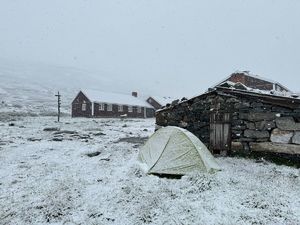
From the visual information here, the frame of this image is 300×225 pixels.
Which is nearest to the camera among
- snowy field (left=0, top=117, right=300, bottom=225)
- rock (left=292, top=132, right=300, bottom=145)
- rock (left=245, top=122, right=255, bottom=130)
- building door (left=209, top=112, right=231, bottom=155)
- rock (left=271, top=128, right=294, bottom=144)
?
snowy field (left=0, top=117, right=300, bottom=225)

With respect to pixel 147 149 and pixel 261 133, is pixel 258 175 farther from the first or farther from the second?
pixel 147 149

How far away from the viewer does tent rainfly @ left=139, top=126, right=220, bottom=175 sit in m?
8.35

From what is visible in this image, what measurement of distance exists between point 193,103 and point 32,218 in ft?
28.2

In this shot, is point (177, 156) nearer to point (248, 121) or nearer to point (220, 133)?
point (220, 133)

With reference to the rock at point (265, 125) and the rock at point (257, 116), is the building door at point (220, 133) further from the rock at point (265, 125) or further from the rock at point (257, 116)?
the rock at point (265, 125)

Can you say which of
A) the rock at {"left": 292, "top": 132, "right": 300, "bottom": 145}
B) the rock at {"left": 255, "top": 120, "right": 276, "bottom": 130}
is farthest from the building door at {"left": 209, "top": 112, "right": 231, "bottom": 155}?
the rock at {"left": 292, "top": 132, "right": 300, "bottom": 145}

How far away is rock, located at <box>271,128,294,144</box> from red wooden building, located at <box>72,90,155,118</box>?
4301cm

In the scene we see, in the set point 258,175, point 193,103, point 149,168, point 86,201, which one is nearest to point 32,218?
point 86,201

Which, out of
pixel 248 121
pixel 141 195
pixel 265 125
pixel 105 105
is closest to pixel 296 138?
pixel 265 125

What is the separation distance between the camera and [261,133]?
36.6ft

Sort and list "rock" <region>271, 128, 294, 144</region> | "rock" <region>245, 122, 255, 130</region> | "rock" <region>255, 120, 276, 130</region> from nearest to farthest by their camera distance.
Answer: "rock" <region>271, 128, 294, 144</region> → "rock" <region>255, 120, 276, 130</region> → "rock" <region>245, 122, 255, 130</region>

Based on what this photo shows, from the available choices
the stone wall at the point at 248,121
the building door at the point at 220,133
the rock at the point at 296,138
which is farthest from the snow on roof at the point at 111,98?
the rock at the point at 296,138

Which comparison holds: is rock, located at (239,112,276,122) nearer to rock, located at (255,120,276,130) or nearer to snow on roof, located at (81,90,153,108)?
rock, located at (255,120,276,130)

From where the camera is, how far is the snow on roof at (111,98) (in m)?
52.5
